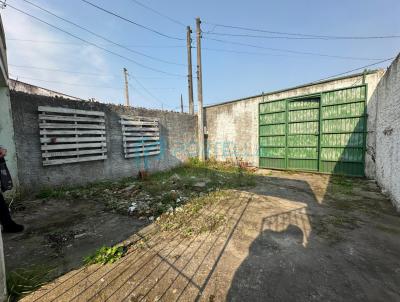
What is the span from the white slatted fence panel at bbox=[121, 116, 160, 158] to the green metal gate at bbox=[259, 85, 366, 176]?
14.2ft

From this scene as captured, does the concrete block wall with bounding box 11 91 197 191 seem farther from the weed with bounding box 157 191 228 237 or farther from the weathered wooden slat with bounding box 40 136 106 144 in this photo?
the weed with bounding box 157 191 228 237

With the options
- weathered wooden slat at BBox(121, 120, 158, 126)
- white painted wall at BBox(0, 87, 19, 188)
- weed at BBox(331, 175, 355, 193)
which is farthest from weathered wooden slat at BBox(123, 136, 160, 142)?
weed at BBox(331, 175, 355, 193)

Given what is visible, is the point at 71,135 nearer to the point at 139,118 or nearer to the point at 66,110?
the point at 66,110

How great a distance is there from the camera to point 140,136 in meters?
6.93

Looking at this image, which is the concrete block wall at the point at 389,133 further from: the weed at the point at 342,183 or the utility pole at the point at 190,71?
the utility pole at the point at 190,71

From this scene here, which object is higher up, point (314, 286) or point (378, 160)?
point (378, 160)

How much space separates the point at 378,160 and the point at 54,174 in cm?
837

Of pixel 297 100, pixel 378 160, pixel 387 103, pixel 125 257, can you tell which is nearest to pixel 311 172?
pixel 378 160

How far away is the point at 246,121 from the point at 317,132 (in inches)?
109

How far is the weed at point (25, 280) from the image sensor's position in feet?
5.70

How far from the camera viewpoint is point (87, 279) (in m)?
1.91

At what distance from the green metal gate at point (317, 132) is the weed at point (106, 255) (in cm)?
661

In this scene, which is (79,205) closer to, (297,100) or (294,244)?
(294,244)

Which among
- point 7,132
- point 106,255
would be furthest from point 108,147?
point 106,255
